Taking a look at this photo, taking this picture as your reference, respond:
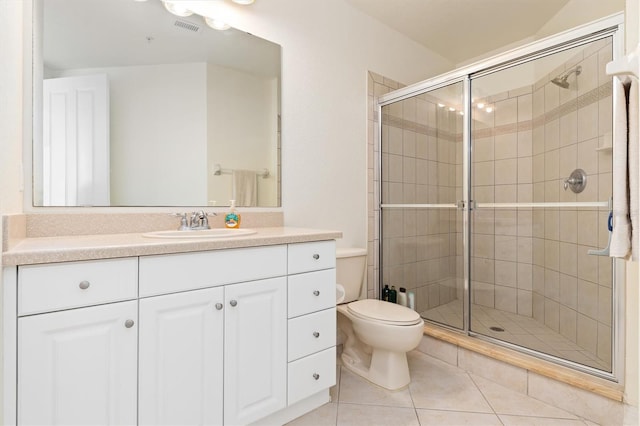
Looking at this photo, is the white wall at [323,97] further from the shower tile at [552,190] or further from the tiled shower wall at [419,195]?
the shower tile at [552,190]

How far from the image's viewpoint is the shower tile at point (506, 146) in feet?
7.16

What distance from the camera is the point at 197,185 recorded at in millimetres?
1716

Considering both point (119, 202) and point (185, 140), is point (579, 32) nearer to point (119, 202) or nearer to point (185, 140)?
point (185, 140)

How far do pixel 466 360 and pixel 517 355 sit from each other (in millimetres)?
285

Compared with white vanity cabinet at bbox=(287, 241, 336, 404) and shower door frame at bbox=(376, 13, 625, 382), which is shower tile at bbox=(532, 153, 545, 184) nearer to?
shower door frame at bbox=(376, 13, 625, 382)

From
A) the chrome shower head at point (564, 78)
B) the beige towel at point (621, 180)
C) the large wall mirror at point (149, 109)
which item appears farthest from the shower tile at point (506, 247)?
the large wall mirror at point (149, 109)

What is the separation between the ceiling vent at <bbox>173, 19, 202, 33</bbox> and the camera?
5.46 ft

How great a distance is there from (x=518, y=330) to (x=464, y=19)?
2294 millimetres

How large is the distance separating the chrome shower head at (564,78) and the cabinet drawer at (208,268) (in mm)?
1804

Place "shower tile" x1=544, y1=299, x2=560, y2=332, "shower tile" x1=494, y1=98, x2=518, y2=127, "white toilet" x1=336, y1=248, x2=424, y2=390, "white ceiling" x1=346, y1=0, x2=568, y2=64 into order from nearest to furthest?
"white toilet" x1=336, y1=248, x2=424, y2=390 < "shower tile" x1=544, y1=299, x2=560, y2=332 < "shower tile" x1=494, y1=98, x2=518, y2=127 < "white ceiling" x1=346, y1=0, x2=568, y2=64

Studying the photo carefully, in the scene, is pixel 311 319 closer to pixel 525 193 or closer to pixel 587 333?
pixel 587 333

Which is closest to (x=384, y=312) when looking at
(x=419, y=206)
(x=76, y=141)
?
(x=419, y=206)

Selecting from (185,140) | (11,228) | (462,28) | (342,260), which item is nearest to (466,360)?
(342,260)

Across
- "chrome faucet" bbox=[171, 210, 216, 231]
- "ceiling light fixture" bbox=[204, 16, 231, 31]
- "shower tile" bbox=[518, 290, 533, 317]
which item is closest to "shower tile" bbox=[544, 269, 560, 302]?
"shower tile" bbox=[518, 290, 533, 317]
